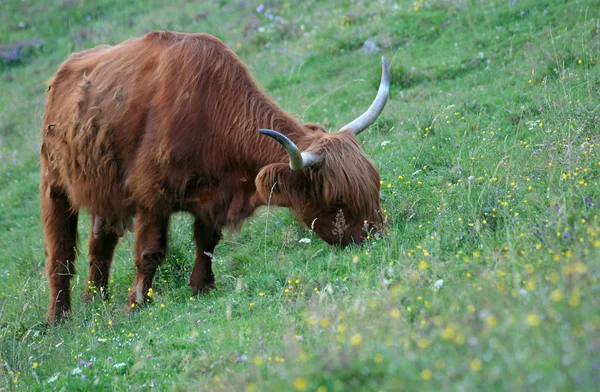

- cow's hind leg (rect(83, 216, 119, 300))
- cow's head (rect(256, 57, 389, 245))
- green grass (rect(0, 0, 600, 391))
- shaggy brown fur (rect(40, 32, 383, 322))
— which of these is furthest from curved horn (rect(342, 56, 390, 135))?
cow's hind leg (rect(83, 216, 119, 300))

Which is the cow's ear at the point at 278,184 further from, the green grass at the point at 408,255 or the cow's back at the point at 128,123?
the cow's back at the point at 128,123

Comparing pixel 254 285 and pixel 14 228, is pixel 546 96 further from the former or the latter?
pixel 14 228

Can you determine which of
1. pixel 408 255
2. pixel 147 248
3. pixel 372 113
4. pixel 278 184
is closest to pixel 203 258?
pixel 147 248

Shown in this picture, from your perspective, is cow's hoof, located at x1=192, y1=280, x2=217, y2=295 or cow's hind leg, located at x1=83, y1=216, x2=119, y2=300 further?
cow's hind leg, located at x1=83, y1=216, x2=119, y2=300

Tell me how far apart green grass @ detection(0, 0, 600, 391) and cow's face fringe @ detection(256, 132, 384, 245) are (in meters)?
0.22

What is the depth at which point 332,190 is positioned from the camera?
546cm

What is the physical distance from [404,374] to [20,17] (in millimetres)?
17381

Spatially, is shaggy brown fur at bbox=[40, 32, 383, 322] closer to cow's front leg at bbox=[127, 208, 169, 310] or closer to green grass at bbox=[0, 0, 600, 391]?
cow's front leg at bbox=[127, 208, 169, 310]

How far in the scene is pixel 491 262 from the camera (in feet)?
13.8

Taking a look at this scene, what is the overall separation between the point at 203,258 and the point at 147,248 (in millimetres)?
503

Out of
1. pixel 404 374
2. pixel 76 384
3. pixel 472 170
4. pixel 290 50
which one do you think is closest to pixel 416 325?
pixel 404 374

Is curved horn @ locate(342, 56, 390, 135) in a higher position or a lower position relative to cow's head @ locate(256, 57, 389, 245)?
higher

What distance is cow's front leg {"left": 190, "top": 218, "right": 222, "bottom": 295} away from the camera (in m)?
6.36

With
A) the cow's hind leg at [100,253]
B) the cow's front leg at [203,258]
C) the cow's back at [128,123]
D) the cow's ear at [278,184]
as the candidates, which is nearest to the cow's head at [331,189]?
the cow's ear at [278,184]
